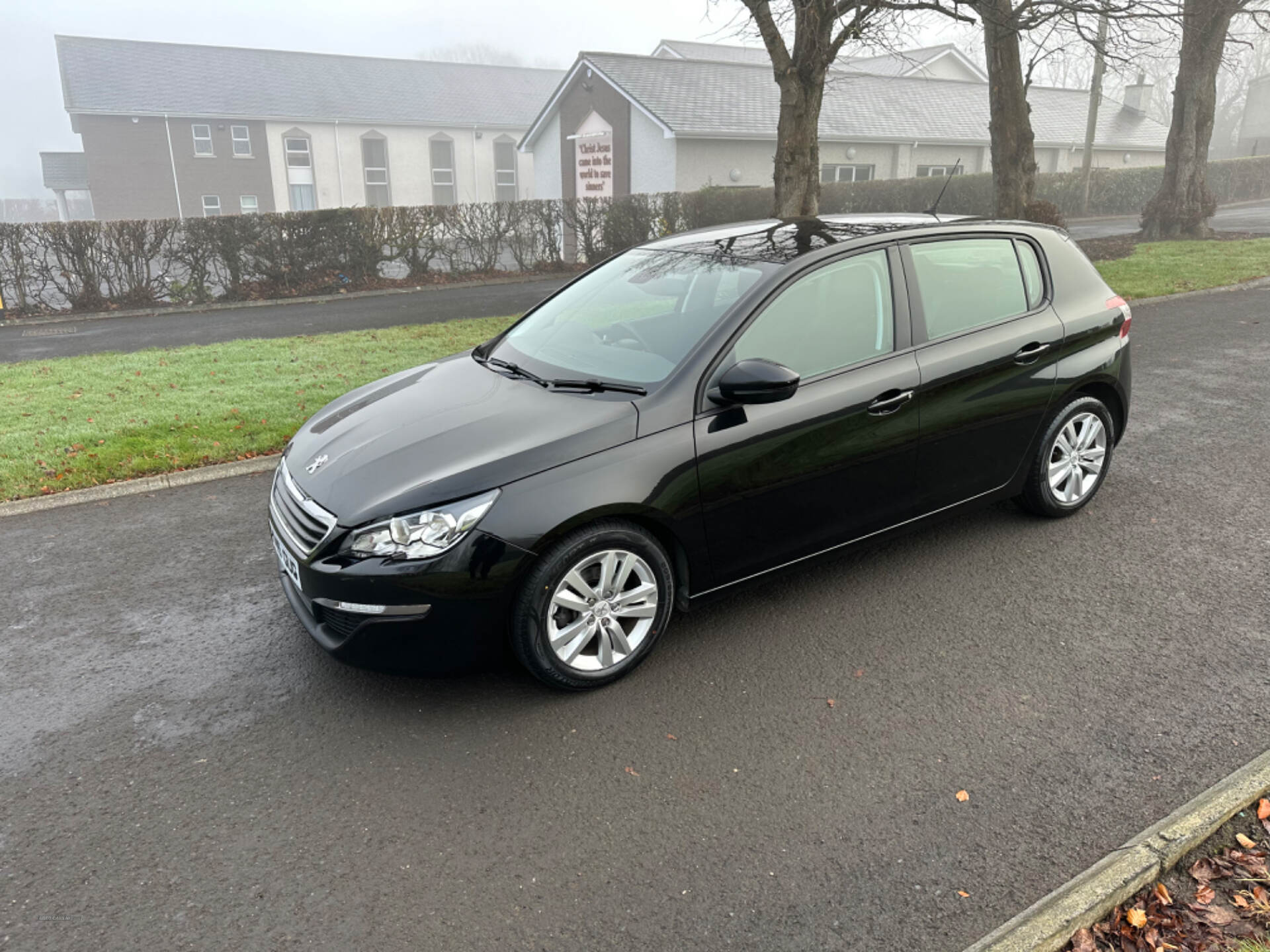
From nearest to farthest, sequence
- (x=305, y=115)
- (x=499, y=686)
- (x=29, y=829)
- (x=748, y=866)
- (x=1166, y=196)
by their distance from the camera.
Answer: (x=748, y=866)
(x=29, y=829)
(x=499, y=686)
(x=1166, y=196)
(x=305, y=115)

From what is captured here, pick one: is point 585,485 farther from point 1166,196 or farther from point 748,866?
point 1166,196

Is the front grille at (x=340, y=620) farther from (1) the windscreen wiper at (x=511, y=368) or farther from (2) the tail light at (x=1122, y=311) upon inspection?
(2) the tail light at (x=1122, y=311)

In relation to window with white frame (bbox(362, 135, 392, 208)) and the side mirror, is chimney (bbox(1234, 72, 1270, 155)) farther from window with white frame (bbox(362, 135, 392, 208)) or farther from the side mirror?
the side mirror

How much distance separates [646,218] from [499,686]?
19347 mm

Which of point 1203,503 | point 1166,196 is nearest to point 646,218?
point 1166,196

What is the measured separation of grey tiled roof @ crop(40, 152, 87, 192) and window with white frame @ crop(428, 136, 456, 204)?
19801mm

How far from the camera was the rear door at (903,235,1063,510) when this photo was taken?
436cm

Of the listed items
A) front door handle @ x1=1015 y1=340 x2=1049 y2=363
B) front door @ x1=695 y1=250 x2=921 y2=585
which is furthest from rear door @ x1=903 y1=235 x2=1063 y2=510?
front door @ x1=695 y1=250 x2=921 y2=585

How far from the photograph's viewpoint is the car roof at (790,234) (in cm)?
435

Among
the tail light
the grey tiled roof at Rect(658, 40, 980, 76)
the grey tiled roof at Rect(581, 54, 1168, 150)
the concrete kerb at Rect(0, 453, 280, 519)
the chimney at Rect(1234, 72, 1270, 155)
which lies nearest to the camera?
the tail light

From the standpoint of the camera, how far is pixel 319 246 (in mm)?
18391

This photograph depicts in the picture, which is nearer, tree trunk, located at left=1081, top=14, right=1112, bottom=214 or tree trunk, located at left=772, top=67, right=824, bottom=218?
tree trunk, located at left=772, top=67, right=824, bottom=218

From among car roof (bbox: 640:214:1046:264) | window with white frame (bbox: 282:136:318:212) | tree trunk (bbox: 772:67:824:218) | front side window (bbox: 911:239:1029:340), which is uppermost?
window with white frame (bbox: 282:136:318:212)

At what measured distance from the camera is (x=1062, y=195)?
3291 centimetres
